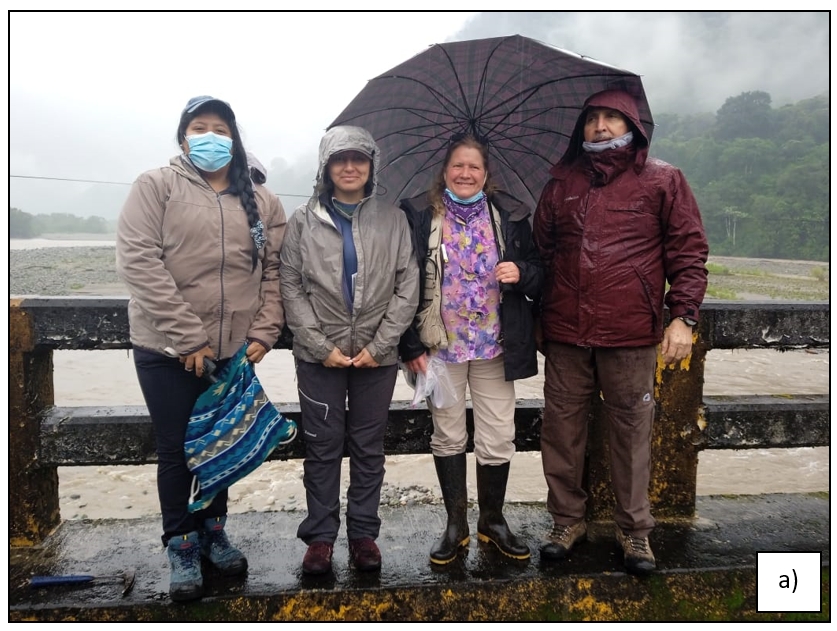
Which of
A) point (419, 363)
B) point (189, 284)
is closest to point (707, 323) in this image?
point (419, 363)

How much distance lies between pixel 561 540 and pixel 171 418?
1870mm

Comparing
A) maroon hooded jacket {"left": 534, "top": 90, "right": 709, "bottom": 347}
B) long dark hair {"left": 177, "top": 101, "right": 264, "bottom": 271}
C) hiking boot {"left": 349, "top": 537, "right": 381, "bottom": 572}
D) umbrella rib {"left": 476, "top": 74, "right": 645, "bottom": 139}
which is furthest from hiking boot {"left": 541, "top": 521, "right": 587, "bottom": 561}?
umbrella rib {"left": 476, "top": 74, "right": 645, "bottom": 139}

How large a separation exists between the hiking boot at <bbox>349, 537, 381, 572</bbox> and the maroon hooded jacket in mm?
1304

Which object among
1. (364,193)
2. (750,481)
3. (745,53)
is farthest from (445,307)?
(745,53)

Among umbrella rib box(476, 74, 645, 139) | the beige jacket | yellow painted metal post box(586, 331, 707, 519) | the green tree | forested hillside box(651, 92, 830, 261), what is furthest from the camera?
the green tree

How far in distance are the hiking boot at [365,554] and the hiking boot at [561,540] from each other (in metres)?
0.79

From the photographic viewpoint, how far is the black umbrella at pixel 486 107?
282 cm

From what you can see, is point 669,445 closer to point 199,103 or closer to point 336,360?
point 336,360

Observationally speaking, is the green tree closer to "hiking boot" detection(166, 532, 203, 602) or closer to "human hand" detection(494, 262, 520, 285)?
"human hand" detection(494, 262, 520, 285)

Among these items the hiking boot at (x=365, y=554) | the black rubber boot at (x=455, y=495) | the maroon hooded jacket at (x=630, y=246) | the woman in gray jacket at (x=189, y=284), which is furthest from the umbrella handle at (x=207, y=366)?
the maroon hooded jacket at (x=630, y=246)

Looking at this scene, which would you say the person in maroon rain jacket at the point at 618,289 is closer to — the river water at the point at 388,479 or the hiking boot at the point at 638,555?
the hiking boot at the point at 638,555

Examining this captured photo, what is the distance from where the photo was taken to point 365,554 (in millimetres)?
2719

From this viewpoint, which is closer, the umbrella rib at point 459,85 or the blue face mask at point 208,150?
the blue face mask at point 208,150

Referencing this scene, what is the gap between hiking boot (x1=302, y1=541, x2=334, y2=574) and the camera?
2668 millimetres
